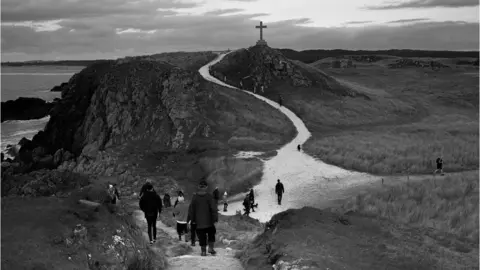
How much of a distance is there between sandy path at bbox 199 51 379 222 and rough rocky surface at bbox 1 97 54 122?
53613 mm

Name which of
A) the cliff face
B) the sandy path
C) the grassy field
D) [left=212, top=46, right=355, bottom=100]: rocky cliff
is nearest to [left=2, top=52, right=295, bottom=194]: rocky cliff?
the cliff face

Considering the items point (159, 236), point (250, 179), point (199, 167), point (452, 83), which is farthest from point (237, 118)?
point (452, 83)

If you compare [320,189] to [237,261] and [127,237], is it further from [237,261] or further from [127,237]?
[127,237]

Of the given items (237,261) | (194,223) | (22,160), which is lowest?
(22,160)

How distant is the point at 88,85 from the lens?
48.7 meters

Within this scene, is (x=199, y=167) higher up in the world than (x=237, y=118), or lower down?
lower down

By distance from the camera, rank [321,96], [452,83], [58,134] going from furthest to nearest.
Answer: [452,83] → [321,96] → [58,134]

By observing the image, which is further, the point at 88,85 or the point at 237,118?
the point at 88,85

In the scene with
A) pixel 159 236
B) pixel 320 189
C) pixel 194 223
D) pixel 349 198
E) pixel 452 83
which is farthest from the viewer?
pixel 452 83

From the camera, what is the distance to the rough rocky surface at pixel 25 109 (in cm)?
7288

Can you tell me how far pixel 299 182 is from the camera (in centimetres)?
2717

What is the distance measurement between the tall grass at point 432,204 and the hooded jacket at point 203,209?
1080 cm

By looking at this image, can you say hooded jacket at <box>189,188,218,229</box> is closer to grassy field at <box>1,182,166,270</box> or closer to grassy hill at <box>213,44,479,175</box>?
grassy field at <box>1,182,166,270</box>

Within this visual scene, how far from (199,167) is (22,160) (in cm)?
1934
